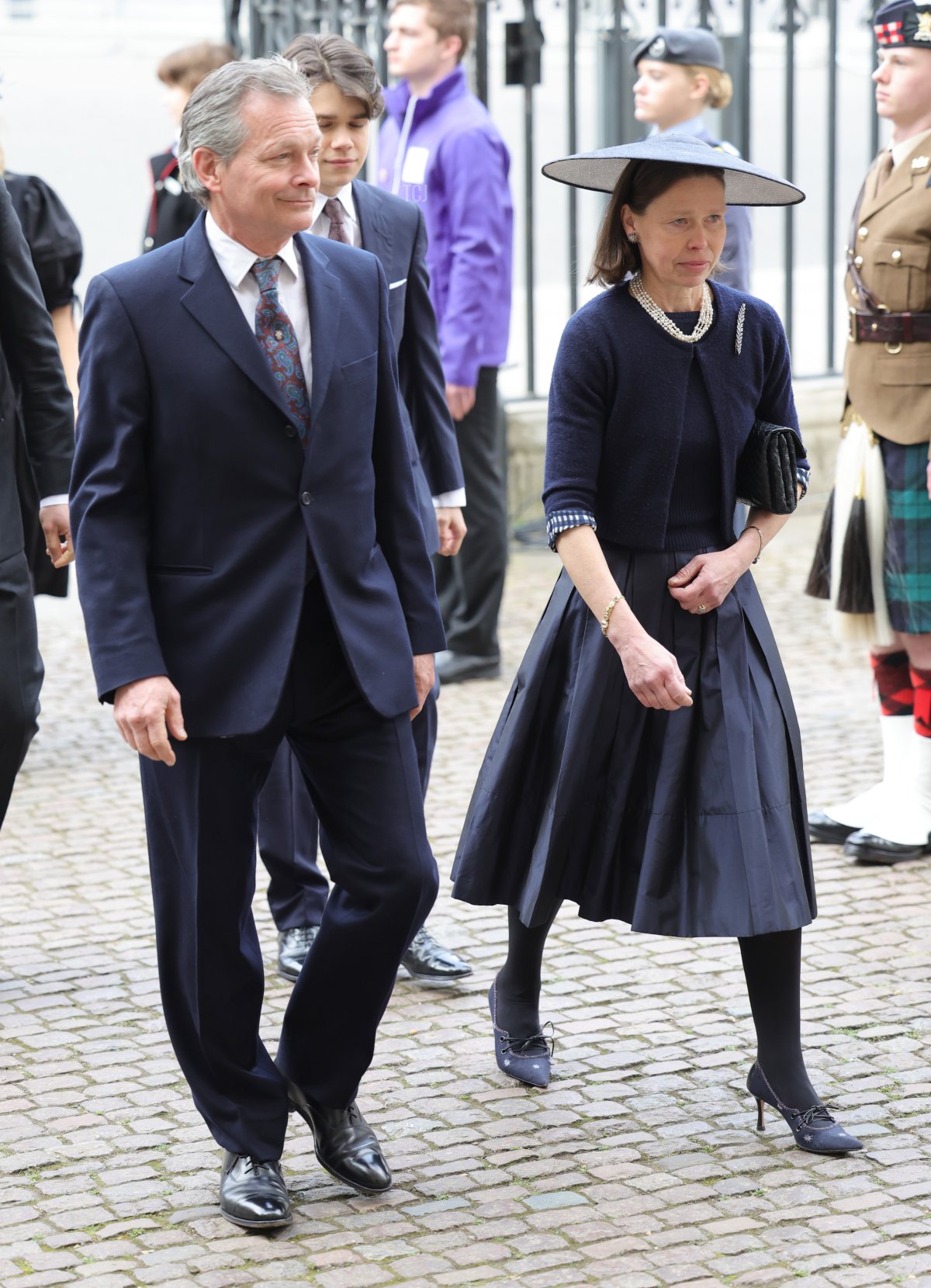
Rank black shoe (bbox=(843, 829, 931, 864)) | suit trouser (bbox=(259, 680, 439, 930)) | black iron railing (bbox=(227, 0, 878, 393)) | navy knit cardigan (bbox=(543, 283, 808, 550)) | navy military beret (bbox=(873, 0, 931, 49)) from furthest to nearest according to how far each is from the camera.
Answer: black iron railing (bbox=(227, 0, 878, 393)) < black shoe (bbox=(843, 829, 931, 864)) < navy military beret (bbox=(873, 0, 931, 49)) < suit trouser (bbox=(259, 680, 439, 930)) < navy knit cardigan (bbox=(543, 283, 808, 550))

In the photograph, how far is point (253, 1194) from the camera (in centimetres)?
349

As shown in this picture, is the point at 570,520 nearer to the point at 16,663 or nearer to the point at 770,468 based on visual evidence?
the point at 770,468

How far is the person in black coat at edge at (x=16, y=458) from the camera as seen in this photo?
4.40m

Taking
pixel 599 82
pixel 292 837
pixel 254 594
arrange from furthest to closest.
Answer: pixel 599 82, pixel 292 837, pixel 254 594

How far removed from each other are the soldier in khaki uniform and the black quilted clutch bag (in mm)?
1689

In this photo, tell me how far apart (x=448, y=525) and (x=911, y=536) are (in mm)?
1538

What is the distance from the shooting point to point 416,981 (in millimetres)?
4727

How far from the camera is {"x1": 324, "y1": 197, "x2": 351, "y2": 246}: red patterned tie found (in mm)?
4543

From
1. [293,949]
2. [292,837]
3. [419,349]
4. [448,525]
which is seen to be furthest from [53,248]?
[293,949]

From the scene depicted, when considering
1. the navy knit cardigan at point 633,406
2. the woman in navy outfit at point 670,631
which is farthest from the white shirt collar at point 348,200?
the navy knit cardigan at point 633,406

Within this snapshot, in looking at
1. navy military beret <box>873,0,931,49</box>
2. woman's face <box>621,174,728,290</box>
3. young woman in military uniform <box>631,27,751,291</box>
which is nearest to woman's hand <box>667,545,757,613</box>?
woman's face <box>621,174,728,290</box>

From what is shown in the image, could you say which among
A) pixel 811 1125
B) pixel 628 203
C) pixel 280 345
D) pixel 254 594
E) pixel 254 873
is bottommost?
pixel 811 1125

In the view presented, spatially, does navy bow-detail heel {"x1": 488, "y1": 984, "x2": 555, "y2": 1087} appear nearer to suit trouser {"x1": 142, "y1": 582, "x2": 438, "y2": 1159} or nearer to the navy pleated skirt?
the navy pleated skirt

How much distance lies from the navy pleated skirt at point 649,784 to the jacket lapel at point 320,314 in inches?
28.2
